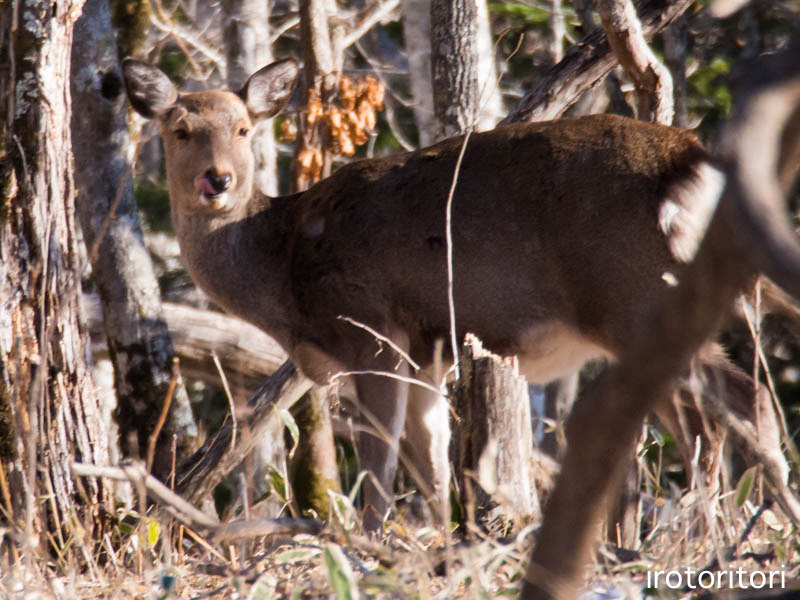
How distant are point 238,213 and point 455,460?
205 cm

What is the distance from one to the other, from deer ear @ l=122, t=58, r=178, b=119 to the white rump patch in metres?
3.39

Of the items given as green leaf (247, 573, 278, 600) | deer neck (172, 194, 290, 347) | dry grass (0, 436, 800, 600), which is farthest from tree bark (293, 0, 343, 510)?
green leaf (247, 573, 278, 600)

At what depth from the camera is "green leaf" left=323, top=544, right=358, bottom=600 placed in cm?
260

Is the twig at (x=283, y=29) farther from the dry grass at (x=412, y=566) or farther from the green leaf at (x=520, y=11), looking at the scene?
the dry grass at (x=412, y=566)

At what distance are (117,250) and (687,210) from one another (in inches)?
148

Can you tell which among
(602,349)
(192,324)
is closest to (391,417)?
(602,349)

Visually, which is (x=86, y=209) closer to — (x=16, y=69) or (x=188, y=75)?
(x=16, y=69)

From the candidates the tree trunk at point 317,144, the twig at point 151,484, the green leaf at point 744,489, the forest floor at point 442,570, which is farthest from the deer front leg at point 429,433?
the twig at point 151,484

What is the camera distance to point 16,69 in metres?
4.91

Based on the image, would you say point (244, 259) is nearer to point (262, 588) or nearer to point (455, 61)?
point (455, 61)

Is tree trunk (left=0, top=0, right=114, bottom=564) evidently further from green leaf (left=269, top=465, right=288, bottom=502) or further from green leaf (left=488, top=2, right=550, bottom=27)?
green leaf (left=488, top=2, right=550, bottom=27)

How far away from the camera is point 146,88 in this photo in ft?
23.1

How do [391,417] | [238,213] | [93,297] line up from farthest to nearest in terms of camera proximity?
[93,297] → [238,213] → [391,417]

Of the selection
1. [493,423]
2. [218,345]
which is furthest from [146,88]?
[493,423]
